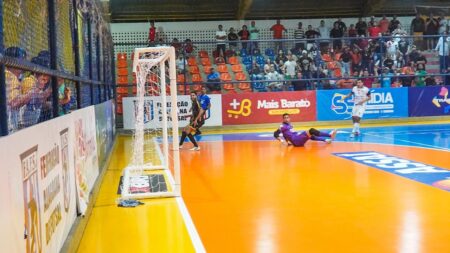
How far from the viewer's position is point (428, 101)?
2291cm

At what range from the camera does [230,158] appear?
41.4 feet

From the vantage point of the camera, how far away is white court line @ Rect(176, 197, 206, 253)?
5.46 m

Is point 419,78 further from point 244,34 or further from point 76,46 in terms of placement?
point 76,46

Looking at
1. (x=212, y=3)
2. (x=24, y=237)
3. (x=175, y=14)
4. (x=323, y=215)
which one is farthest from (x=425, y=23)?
(x=24, y=237)

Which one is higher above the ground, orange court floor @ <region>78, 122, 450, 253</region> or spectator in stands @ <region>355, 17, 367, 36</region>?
spectator in stands @ <region>355, 17, 367, 36</region>

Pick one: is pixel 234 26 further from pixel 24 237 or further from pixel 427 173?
pixel 24 237

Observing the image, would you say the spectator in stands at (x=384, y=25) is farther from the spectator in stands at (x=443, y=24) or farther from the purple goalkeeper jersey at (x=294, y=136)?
the purple goalkeeper jersey at (x=294, y=136)

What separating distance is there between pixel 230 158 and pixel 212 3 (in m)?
16.8

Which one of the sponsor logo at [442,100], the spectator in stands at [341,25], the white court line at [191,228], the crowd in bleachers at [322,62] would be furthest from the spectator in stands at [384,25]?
the white court line at [191,228]

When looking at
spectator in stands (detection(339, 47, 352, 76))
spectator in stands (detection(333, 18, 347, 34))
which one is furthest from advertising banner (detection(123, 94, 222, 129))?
spectator in stands (detection(333, 18, 347, 34))

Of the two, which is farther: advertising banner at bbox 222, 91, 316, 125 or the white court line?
advertising banner at bbox 222, 91, 316, 125

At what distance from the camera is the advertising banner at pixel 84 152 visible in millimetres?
6062

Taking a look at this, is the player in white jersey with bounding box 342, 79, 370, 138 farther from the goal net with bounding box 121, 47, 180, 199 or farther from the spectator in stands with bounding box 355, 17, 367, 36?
the spectator in stands with bounding box 355, 17, 367, 36

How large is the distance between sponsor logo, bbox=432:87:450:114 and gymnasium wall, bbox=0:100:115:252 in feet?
64.8
